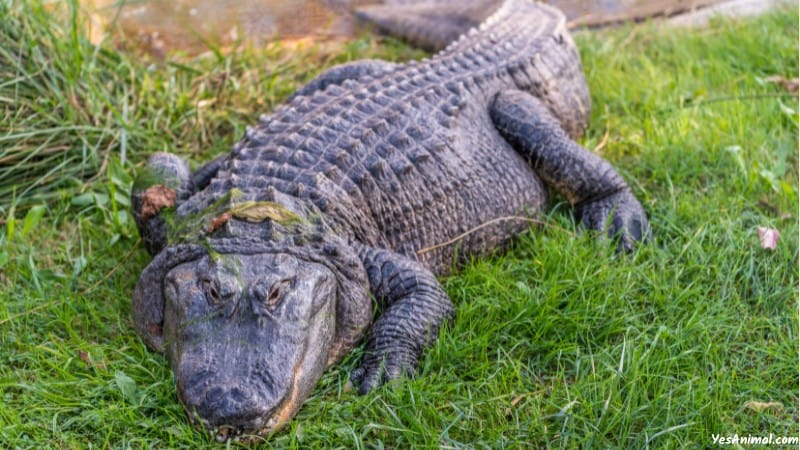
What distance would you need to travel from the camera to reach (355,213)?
3.44m

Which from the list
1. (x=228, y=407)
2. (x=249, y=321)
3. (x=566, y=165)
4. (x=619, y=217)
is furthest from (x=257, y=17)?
(x=228, y=407)

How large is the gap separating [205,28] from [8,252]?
10.4 ft

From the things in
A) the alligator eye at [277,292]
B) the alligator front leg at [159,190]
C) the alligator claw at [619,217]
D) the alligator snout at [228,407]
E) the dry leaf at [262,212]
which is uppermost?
the dry leaf at [262,212]

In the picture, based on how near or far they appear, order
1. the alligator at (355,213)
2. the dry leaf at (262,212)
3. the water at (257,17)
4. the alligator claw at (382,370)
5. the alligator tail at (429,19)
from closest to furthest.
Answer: the alligator at (355,213), the alligator claw at (382,370), the dry leaf at (262,212), the alligator tail at (429,19), the water at (257,17)

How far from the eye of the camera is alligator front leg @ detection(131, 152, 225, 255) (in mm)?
3625

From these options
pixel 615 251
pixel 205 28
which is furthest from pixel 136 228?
pixel 205 28

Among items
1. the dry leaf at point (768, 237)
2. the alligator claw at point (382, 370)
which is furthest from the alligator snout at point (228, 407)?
the dry leaf at point (768, 237)

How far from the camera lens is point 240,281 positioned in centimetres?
287

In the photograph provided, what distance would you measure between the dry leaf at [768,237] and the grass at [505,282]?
31 mm

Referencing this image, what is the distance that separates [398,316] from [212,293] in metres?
0.73

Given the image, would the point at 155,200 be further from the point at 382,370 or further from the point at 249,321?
the point at 382,370

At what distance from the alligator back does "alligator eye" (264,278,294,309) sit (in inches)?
13.0

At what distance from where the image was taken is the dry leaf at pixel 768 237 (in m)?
3.59

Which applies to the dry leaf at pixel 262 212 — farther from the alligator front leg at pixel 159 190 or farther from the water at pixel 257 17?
the water at pixel 257 17
